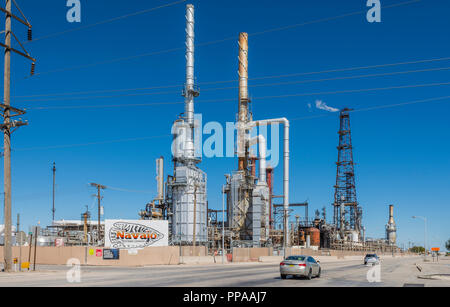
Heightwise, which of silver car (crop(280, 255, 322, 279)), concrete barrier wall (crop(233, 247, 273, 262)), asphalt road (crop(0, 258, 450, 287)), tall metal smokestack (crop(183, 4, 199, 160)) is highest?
tall metal smokestack (crop(183, 4, 199, 160))

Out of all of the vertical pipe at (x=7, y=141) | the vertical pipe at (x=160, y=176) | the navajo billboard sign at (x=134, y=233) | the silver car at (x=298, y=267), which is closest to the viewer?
the silver car at (x=298, y=267)

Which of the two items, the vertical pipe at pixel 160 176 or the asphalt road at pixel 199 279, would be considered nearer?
the asphalt road at pixel 199 279

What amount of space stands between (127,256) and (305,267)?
2533 centimetres

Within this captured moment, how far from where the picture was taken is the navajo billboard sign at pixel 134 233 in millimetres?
54031

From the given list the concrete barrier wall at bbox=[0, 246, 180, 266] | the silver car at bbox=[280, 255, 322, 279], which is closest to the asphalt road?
the silver car at bbox=[280, 255, 322, 279]

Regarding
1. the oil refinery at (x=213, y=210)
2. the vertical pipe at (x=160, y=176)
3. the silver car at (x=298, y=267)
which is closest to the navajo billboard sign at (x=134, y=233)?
the oil refinery at (x=213, y=210)

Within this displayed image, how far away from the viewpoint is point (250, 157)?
89.3 m

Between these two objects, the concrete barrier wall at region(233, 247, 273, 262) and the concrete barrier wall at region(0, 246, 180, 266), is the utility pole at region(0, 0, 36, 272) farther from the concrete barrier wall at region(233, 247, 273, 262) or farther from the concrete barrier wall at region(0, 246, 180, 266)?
the concrete barrier wall at region(233, 247, 273, 262)

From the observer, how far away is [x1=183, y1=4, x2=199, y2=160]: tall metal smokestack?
7353 centimetres

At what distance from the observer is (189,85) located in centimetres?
7344

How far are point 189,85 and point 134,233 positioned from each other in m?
26.4

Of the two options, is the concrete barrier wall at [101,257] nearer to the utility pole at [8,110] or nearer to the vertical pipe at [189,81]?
the utility pole at [8,110]
